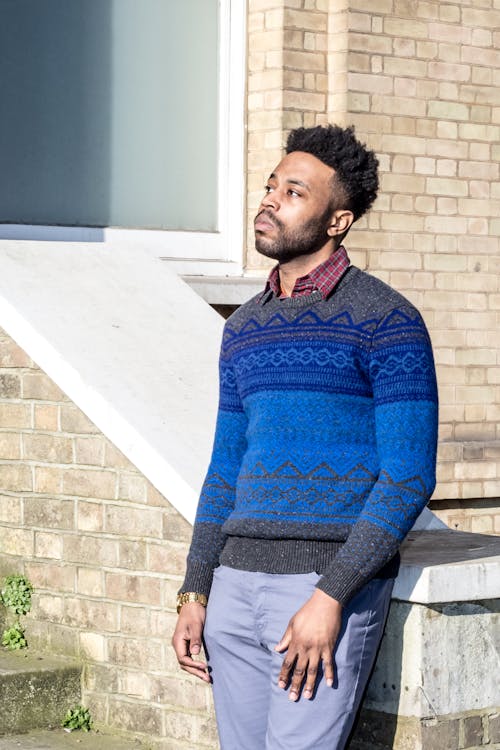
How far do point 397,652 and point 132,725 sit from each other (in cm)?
134

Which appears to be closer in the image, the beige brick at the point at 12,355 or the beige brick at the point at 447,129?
the beige brick at the point at 12,355

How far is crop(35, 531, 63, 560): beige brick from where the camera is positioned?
18.2ft

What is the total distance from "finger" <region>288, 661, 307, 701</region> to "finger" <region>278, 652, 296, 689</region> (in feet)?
0.04

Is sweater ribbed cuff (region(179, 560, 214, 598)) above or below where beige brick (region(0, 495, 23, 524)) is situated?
above

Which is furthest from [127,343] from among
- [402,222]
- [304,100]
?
[402,222]

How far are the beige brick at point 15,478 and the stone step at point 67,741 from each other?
3.00 ft

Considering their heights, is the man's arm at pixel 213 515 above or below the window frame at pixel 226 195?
below

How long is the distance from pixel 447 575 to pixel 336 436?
900mm

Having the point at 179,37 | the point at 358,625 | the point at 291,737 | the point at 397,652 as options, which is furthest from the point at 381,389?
the point at 179,37

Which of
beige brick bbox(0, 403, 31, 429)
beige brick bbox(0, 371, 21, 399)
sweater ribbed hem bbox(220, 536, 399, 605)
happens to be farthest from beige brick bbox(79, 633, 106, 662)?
sweater ribbed hem bbox(220, 536, 399, 605)

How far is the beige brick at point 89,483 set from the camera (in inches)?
209

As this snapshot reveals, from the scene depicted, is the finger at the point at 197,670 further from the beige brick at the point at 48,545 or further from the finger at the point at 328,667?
the beige brick at the point at 48,545

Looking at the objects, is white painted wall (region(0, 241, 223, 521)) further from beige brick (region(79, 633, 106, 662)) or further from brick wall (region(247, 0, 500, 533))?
brick wall (region(247, 0, 500, 533))

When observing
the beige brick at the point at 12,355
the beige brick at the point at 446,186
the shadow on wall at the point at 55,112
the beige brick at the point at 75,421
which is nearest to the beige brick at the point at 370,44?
the beige brick at the point at 446,186
